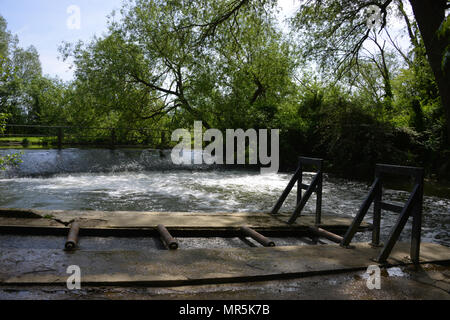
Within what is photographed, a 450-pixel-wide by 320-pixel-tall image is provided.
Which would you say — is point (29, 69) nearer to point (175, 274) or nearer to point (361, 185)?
point (361, 185)

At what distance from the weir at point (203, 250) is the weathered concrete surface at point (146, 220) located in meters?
0.01

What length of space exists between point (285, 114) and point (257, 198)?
11420mm

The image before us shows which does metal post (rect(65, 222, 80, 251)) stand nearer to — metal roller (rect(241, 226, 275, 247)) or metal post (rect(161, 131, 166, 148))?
metal roller (rect(241, 226, 275, 247))

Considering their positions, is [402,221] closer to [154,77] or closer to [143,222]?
[143,222]

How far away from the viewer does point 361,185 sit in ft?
44.7

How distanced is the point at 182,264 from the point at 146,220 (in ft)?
6.69

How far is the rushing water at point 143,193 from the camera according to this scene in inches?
328

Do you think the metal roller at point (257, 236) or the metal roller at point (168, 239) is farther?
the metal roller at point (257, 236)

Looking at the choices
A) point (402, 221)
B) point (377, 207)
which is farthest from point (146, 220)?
point (402, 221)

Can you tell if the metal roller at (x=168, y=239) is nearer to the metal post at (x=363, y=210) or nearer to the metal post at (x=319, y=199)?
the metal post at (x=363, y=210)

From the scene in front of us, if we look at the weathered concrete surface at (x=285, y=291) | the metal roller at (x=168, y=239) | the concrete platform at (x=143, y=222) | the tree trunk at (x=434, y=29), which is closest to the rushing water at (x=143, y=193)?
the concrete platform at (x=143, y=222)

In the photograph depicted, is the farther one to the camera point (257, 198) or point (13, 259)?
point (257, 198)

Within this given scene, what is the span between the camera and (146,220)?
5.31 meters

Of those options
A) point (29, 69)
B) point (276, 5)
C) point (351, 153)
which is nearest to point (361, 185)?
point (351, 153)
